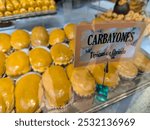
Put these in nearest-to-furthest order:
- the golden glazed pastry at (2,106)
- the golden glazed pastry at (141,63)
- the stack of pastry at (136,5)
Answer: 1. the golden glazed pastry at (2,106)
2. the golden glazed pastry at (141,63)
3. the stack of pastry at (136,5)

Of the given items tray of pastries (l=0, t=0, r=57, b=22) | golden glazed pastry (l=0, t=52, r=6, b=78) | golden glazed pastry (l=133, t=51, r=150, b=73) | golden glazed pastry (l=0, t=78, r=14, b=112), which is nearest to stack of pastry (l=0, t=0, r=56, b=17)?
tray of pastries (l=0, t=0, r=57, b=22)

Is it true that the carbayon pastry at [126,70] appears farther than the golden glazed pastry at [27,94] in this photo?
Yes

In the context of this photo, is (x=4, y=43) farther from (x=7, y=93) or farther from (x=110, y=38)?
(x=110, y=38)

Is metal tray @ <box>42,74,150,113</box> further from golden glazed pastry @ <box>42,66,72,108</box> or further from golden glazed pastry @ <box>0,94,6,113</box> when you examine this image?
golden glazed pastry @ <box>0,94,6,113</box>

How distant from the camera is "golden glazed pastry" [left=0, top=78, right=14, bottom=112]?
2.24 ft

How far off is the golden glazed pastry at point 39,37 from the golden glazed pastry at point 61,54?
77 millimetres

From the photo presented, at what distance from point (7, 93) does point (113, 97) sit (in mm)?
410

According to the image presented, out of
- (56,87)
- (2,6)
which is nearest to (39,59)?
(56,87)

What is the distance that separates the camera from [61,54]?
859 mm

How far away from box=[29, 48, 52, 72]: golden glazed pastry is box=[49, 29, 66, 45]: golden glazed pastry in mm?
113

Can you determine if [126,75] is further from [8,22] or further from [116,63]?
[8,22]

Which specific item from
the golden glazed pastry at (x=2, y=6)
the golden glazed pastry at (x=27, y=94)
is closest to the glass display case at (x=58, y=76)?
the golden glazed pastry at (x=27, y=94)

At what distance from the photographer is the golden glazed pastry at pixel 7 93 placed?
68cm

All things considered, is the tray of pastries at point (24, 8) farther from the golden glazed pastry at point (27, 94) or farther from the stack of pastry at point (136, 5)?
the golden glazed pastry at point (27, 94)
